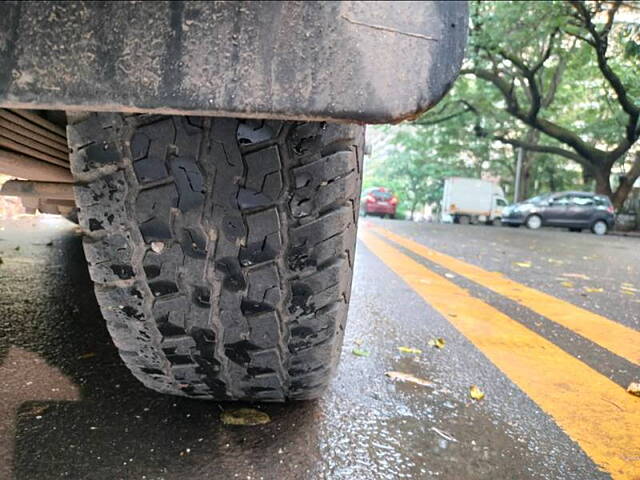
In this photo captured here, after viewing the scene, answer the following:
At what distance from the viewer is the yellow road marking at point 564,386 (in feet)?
3.88

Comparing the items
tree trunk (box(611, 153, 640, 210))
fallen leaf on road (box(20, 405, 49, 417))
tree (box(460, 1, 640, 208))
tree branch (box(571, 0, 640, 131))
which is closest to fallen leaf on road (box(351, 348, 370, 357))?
fallen leaf on road (box(20, 405, 49, 417))

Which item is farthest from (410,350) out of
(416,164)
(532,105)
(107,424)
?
(416,164)

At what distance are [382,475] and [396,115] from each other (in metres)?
0.73

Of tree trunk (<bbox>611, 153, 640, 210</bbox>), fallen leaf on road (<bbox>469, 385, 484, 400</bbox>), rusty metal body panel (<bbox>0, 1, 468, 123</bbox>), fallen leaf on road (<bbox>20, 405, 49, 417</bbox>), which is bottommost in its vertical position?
tree trunk (<bbox>611, 153, 640, 210</bbox>)

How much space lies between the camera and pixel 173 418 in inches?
46.1

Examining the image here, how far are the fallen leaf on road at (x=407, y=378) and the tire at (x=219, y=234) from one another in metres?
0.52

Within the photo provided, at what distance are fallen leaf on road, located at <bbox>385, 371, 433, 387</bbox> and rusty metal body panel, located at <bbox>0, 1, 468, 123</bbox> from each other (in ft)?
3.47

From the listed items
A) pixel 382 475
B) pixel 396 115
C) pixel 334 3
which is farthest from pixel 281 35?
pixel 382 475

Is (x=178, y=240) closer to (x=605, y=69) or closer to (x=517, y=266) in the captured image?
(x=517, y=266)

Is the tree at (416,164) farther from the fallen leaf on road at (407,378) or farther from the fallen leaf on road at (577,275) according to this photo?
the fallen leaf on road at (407,378)

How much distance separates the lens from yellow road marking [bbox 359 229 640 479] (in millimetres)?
1182

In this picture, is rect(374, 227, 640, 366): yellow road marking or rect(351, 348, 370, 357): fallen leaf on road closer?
rect(351, 348, 370, 357): fallen leaf on road

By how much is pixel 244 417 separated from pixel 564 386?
3.35ft

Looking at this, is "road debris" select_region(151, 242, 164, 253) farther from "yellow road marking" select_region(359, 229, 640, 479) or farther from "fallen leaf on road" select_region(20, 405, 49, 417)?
"yellow road marking" select_region(359, 229, 640, 479)
